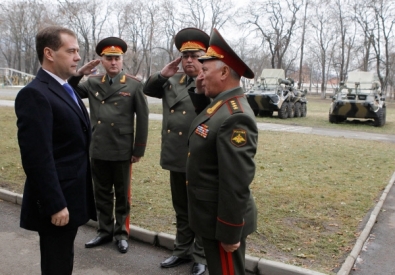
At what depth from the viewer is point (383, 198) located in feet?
19.4

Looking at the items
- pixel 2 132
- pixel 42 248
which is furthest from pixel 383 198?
pixel 2 132

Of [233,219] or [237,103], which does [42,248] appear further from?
[237,103]

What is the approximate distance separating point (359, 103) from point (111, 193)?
50.7ft

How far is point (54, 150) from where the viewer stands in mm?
2367

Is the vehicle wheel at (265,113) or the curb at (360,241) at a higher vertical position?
the vehicle wheel at (265,113)

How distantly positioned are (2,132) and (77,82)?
806 cm

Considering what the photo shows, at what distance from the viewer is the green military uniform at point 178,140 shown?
3.63 meters

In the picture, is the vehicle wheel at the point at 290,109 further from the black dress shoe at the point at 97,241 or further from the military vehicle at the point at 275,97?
the black dress shoe at the point at 97,241

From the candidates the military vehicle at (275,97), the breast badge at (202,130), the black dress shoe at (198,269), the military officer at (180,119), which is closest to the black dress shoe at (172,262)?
the military officer at (180,119)

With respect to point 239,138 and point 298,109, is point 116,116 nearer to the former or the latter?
point 239,138

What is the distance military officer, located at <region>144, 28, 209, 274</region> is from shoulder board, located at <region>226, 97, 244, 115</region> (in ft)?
4.01

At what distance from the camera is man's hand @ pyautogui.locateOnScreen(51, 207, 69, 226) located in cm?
229

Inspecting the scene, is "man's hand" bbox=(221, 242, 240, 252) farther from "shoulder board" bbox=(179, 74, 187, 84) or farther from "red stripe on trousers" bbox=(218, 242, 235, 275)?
"shoulder board" bbox=(179, 74, 187, 84)

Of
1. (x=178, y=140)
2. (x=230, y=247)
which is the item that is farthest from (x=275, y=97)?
(x=230, y=247)
